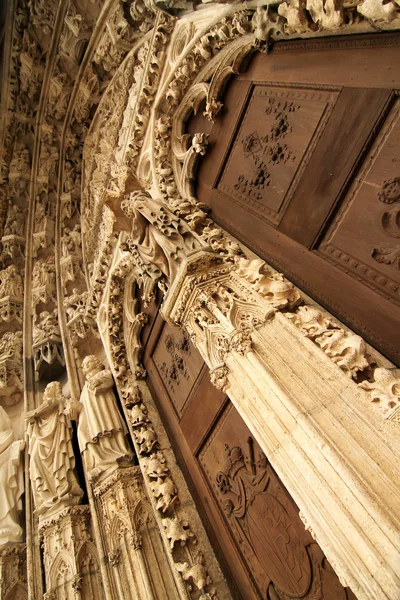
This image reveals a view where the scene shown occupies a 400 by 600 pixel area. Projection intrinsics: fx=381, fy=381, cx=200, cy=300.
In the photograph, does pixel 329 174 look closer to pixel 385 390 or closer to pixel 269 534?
pixel 385 390

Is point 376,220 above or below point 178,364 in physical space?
below

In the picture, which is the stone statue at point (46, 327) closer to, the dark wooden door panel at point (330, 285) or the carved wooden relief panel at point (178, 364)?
the carved wooden relief panel at point (178, 364)

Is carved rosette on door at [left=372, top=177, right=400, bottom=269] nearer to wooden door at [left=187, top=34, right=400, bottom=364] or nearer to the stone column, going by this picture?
wooden door at [left=187, top=34, right=400, bottom=364]

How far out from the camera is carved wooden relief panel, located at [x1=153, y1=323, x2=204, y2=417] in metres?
3.30

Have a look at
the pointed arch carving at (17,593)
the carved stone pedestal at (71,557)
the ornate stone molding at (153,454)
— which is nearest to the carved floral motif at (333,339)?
the ornate stone molding at (153,454)

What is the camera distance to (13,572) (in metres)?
3.54

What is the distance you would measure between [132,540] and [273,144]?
3203mm

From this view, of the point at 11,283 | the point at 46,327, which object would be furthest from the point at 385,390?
the point at 11,283

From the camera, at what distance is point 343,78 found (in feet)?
7.33

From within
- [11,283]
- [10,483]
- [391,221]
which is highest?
[11,283]

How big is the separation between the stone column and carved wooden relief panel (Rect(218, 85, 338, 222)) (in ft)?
2.12

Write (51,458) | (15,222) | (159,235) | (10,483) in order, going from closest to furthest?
1. (159,235)
2. (51,458)
3. (10,483)
4. (15,222)

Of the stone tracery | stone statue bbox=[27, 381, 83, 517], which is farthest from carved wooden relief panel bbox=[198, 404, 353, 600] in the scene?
stone statue bbox=[27, 381, 83, 517]

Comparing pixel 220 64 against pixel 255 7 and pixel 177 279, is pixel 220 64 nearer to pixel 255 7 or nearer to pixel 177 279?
pixel 255 7
